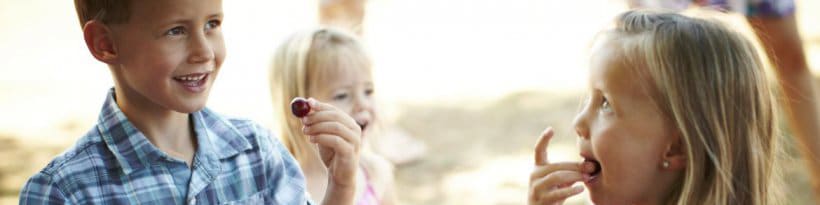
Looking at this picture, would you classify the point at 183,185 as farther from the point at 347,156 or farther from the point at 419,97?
the point at 419,97

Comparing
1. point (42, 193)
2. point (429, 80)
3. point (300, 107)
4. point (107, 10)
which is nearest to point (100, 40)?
point (107, 10)

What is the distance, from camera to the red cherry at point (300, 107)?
195 cm

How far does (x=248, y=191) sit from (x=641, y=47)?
874 millimetres

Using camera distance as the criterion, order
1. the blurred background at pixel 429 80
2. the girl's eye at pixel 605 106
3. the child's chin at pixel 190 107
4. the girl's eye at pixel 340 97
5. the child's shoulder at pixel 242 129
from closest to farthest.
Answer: the child's chin at pixel 190 107 < the girl's eye at pixel 605 106 < the child's shoulder at pixel 242 129 < the girl's eye at pixel 340 97 < the blurred background at pixel 429 80

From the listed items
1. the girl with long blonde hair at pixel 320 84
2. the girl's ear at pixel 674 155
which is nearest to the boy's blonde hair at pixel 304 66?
the girl with long blonde hair at pixel 320 84

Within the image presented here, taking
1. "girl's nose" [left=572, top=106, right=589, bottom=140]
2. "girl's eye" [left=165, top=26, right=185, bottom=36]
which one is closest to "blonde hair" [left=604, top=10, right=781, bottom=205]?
"girl's nose" [left=572, top=106, right=589, bottom=140]

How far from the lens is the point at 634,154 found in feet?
6.36

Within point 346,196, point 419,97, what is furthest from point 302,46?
point 419,97

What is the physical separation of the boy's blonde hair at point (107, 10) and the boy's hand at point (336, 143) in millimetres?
414

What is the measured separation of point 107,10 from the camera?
1806mm

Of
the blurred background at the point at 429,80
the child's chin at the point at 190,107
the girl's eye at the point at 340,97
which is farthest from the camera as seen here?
the blurred background at the point at 429,80

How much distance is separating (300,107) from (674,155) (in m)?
0.78

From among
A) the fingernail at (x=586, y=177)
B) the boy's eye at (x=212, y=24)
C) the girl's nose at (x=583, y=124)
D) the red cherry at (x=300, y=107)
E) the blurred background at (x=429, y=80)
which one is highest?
the boy's eye at (x=212, y=24)

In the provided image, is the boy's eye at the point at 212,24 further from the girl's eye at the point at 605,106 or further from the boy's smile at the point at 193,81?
the girl's eye at the point at 605,106
